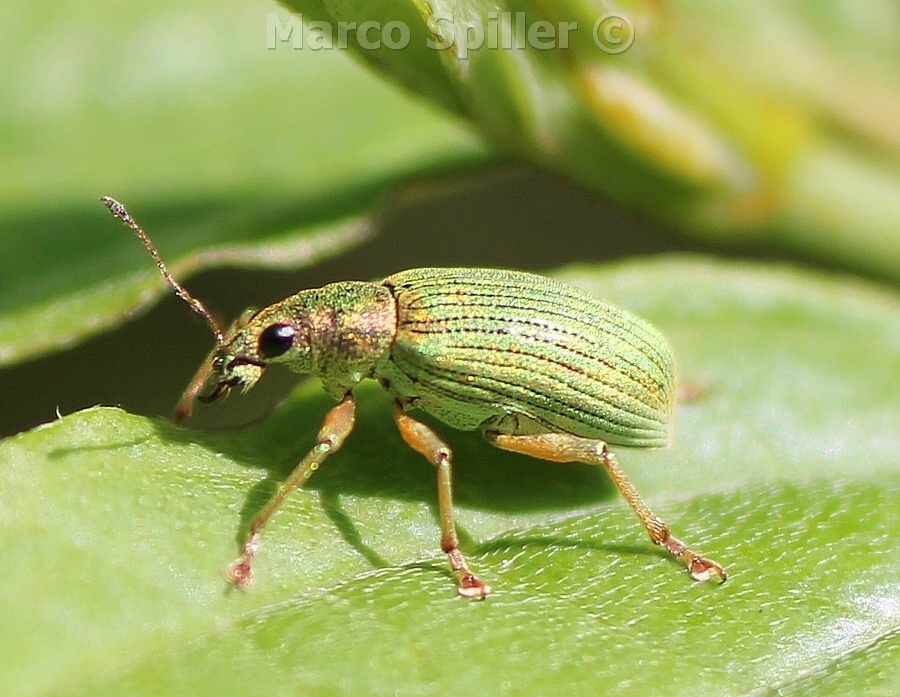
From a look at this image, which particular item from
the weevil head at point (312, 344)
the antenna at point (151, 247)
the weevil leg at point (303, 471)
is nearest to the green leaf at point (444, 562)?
the weevil leg at point (303, 471)

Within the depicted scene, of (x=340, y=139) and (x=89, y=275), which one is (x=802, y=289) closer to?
(x=340, y=139)

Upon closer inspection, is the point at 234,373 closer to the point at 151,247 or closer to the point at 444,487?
the point at 151,247

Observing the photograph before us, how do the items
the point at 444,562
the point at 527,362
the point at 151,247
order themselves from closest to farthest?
the point at 444,562 < the point at 151,247 < the point at 527,362

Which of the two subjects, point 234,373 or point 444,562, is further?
point 234,373

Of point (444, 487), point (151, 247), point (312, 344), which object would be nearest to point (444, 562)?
point (444, 487)

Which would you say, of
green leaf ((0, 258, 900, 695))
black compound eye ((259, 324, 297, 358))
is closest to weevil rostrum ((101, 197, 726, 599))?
black compound eye ((259, 324, 297, 358))

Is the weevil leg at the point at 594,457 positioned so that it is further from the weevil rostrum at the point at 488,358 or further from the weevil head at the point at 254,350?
the weevil head at the point at 254,350
